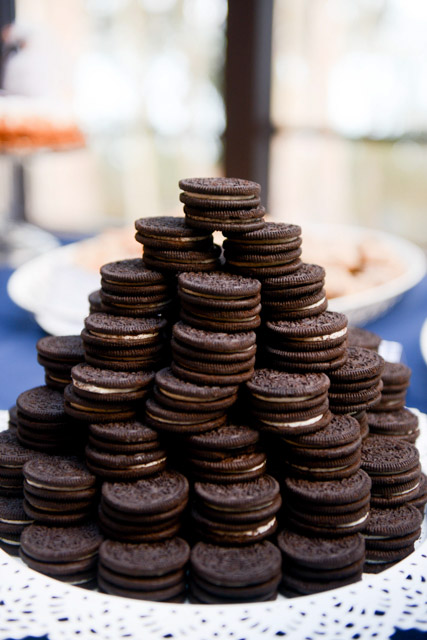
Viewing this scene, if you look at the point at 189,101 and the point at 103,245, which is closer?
the point at 103,245

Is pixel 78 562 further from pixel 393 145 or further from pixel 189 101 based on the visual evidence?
pixel 189 101

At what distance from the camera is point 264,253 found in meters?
1.06

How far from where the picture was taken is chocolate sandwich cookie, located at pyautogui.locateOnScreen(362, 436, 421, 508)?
109 centimetres

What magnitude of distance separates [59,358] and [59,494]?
0.89 feet

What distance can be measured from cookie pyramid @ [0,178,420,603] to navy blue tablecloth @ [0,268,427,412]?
0.60 m

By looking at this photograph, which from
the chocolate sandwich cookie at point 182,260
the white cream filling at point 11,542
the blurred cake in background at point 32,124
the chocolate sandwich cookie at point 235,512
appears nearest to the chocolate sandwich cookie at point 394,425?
the chocolate sandwich cookie at point 235,512

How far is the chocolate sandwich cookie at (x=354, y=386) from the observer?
1074 mm

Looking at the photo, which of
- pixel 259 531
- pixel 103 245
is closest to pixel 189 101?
pixel 103 245

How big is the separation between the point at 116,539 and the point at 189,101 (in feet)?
12.4

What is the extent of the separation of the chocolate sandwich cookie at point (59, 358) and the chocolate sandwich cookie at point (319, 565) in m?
0.49

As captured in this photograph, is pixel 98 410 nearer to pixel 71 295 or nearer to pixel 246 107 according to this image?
pixel 71 295

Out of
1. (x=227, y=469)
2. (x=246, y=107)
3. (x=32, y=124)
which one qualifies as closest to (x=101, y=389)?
(x=227, y=469)

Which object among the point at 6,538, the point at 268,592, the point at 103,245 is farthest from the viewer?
the point at 103,245

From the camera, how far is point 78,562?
0.96m
